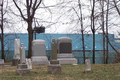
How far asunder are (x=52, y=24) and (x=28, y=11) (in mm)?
3056

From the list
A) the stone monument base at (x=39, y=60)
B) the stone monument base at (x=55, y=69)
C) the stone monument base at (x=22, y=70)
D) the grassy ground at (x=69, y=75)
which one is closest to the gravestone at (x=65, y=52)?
the stone monument base at (x=39, y=60)

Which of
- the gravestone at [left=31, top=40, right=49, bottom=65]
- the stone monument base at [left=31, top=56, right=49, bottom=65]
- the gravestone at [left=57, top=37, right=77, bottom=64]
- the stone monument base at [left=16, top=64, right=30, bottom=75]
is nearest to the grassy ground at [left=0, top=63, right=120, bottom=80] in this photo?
the stone monument base at [left=16, top=64, right=30, bottom=75]

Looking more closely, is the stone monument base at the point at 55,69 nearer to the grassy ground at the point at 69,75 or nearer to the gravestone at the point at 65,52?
the grassy ground at the point at 69,75

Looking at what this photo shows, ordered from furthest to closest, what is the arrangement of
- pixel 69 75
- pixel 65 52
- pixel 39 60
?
pixel 65 52 → pixel 39 60 → pixel 69 75

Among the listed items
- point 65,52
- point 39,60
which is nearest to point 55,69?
point 39,60

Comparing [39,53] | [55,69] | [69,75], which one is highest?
[39,53]

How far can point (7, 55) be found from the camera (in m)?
33.7

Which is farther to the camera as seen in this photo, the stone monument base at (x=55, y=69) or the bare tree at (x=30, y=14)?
the bare tree at (x=30, y=14)

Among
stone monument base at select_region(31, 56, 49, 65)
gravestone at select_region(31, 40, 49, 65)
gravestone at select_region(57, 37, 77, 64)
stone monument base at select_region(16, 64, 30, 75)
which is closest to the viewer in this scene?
stone monument base at select_region(16, 64, 30, 75)

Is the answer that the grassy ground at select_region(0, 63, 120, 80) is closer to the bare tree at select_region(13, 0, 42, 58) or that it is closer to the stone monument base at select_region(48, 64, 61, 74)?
the stone monument base at select_region(48, 64, 61, 74)

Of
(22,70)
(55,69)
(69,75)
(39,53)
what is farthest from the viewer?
(39,53)

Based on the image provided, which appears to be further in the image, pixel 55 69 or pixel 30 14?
pixel 30 14

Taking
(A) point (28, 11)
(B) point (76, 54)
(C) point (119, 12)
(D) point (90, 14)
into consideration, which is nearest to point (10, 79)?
(C) point (119, 12)

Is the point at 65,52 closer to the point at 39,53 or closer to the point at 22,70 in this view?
the point at 39,53
